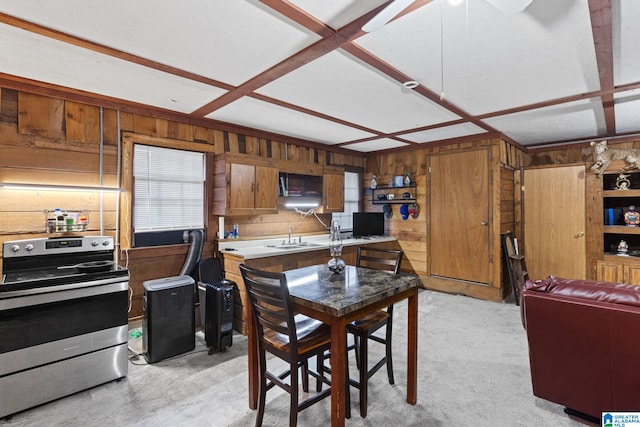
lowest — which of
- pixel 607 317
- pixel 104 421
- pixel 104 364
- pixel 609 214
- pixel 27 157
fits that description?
pixel 104 421

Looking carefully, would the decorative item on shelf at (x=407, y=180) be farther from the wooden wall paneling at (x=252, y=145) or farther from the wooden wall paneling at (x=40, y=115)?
the wooden wall paneling at (x=40, y=115)

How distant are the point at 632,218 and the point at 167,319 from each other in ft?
18.8

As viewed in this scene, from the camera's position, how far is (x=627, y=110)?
3.52 meters

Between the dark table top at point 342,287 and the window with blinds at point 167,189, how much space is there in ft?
6.51

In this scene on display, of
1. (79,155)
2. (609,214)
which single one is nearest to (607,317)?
(609,214)

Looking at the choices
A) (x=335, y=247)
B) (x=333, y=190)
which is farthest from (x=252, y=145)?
(x=335, y=247)

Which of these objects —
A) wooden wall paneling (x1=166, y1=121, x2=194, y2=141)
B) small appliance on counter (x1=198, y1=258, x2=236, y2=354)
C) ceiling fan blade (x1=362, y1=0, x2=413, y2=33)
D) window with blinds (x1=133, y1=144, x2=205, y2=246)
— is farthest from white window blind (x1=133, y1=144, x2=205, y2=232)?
ceiling fan blade (x1=362, y1=0, x2=413, y2=33)

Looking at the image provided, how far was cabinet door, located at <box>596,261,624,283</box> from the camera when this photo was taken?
13.2 ft

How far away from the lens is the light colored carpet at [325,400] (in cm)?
204

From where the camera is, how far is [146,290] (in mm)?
2824

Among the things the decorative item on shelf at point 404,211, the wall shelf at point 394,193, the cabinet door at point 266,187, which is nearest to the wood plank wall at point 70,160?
the cabinet door at point 266,187

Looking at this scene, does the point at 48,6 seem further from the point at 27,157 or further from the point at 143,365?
the point at 143,365

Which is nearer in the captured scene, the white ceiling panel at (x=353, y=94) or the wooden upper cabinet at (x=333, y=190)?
the white ceiling panel at (x=353, y=94)

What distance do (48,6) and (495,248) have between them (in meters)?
5.17
